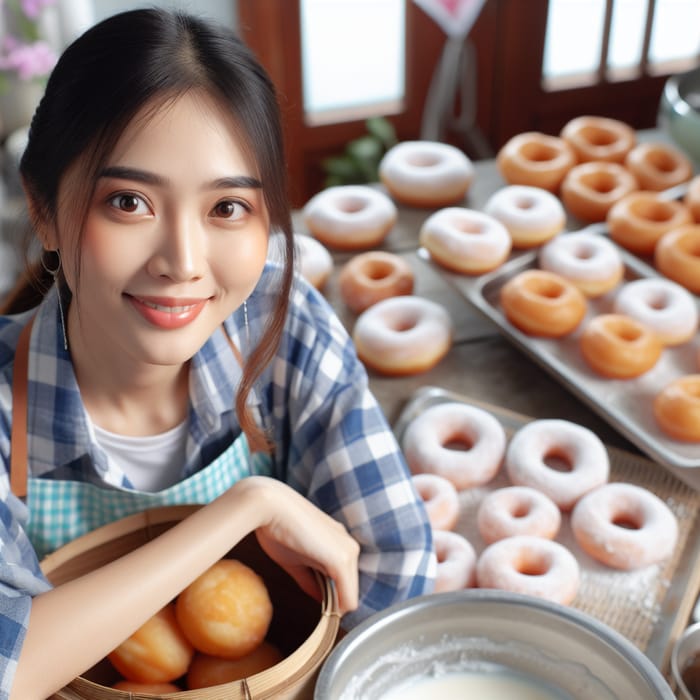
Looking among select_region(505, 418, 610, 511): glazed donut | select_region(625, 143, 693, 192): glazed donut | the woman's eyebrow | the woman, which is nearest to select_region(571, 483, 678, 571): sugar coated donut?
select_region(505, 418, 610, 511): glazed donut

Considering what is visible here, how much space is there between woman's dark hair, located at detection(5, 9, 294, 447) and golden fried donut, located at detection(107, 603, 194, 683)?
0.32 meters

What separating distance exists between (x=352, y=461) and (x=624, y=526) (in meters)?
0.37

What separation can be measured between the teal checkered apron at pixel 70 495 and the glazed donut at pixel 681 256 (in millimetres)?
797

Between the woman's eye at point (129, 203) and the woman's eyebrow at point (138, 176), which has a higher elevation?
the woman's eyebrow at point (138, 176)

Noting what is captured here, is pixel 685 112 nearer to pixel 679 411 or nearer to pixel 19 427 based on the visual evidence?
pixel 679 411

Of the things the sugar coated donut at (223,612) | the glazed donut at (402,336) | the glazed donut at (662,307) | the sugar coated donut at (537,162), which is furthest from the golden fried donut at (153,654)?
the sugar coated donut at (537,162)

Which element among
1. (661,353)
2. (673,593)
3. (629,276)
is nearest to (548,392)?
(661,353)

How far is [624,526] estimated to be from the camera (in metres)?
1.14

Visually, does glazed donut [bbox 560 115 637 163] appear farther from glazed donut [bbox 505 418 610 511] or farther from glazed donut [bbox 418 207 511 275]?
glazed donut [bbox 505 418 610 511]

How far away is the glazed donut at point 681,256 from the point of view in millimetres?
1460

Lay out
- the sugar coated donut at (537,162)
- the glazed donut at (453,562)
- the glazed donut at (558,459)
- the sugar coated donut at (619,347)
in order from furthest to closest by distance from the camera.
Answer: the sugar coated donut at (537,162) → the sugar coated donut at (619,347) → the glazed donut at (558,459) → the glazed donut at (453,562)

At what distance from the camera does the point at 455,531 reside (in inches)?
44.4

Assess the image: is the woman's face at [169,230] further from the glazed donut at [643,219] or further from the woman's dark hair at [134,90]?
the glazed donut at [643,219]

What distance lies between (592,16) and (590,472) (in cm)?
213
